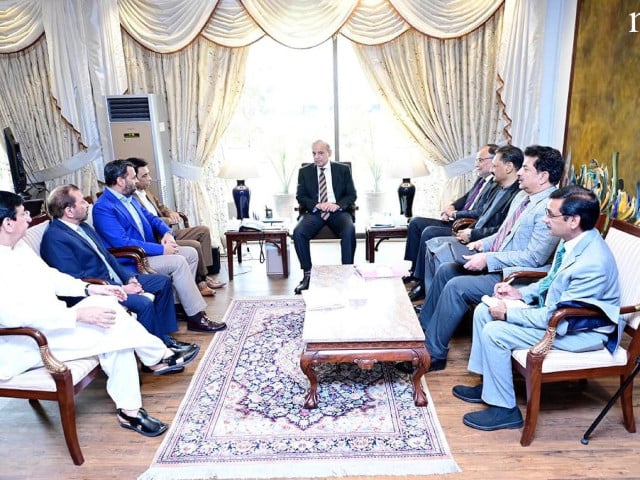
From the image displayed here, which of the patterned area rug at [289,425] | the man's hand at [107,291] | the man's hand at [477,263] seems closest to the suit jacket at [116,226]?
the man's hand at [107,291]

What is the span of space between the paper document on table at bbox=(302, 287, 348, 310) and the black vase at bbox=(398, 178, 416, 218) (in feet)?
7.05

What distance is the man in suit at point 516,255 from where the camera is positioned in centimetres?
292

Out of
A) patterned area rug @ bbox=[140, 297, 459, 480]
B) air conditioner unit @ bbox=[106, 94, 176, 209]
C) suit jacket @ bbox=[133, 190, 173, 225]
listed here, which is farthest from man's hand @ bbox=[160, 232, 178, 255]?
air conditioner unit @ bbox=[106, 94, 176, 209]

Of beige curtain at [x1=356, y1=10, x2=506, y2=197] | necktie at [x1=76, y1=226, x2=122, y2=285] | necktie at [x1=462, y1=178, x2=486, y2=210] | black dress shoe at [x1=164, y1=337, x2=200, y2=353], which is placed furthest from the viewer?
beige curtain at [x1=356, y1=10, x2=506, y2=197]

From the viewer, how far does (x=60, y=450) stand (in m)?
2.41

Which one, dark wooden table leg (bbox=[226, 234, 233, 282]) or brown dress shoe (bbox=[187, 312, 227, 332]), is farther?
dark wooden table leg (bbox=[226, 234, 233, 282])

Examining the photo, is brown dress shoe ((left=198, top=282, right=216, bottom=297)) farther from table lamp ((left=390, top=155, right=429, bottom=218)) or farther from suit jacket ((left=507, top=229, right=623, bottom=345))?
suit jacket ((left=507, top=229, right=623, bottom=345))

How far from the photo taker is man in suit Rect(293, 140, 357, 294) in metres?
4.57

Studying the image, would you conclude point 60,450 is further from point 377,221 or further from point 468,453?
point 377,221

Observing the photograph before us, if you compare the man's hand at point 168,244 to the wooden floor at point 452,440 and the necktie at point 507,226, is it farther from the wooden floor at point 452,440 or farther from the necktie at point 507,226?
the necktie at point 507,226

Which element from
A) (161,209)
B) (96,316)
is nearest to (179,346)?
(96,316)

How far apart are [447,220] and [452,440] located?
91.7 inches

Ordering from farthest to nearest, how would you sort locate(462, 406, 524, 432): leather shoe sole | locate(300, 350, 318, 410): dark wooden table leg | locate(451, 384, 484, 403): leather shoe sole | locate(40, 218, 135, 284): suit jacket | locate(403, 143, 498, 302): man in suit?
locate(403, 143, 498, 302): man in suit, locate(40, 218, 135, 284): suit jacket, locate(451, 384, 484, 403): leather shoe sole, locate(300, 350, 318, 410): dark wooden table leg, locate(462, 406, 524, 432): leather shoe sole

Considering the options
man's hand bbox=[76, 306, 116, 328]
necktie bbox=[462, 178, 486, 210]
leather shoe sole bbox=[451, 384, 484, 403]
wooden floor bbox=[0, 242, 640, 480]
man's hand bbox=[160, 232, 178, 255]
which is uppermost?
necktie bbox=[462, 178, 486, 210]
